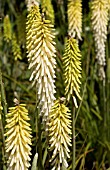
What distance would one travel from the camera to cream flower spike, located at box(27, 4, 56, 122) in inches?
95.3

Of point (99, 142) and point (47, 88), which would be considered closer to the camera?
point (47, 88)

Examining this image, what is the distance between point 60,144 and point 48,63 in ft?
1.47

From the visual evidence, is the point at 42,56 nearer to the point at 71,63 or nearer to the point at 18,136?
the point at 71,63

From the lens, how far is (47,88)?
2510mm

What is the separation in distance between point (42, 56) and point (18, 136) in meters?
0.56

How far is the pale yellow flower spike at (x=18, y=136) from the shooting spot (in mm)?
2066

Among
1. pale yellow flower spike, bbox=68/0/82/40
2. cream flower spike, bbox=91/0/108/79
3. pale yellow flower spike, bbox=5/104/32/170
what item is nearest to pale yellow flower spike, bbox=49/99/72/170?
pale yellow flower spike, bbox=5/104/32/170

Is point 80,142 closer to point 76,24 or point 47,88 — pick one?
point 76,24

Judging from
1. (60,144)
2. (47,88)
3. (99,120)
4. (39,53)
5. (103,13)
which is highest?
(103,13)

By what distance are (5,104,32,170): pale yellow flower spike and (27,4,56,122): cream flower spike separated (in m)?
0.39

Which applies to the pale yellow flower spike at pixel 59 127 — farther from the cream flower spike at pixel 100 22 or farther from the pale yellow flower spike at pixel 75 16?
the cream flower spike at pixel 100 22

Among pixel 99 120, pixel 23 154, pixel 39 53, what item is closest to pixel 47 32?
pixel 39 53

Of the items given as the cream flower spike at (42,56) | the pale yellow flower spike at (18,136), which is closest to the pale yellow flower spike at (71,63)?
the cream flower spike at (42,56)

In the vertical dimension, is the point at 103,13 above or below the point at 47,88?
above
